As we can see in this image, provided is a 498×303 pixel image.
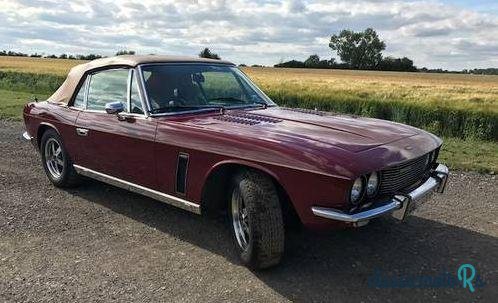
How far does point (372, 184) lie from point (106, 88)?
10.1 ft

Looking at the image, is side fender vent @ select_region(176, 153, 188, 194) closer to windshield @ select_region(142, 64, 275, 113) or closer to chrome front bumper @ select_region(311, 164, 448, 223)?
windshield @ select_region(142, 64, 275, 113)

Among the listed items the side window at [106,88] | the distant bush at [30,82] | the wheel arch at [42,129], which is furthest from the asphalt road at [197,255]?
the distant bush at [30,82]

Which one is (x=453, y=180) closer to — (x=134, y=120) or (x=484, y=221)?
(x=484, y=221)

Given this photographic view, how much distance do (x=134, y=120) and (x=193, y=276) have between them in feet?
5.29

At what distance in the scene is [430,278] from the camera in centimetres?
380

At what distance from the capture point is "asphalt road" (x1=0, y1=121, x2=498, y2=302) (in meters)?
3.57

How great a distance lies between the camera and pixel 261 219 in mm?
3656

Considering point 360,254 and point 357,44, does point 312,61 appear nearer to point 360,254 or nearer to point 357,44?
point 357,44

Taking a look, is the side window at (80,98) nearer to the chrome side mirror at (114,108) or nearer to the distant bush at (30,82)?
the chrome side mirror at (114,108)

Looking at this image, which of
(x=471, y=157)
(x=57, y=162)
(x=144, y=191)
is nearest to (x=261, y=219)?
(x=144, y=191)

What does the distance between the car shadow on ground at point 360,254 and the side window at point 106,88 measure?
1.11 meters

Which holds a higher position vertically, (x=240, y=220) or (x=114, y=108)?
(x=114, y=108)

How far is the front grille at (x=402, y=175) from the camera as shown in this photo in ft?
12.0

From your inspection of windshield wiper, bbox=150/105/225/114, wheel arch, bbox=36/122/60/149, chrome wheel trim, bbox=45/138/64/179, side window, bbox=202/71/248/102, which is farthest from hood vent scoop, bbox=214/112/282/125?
chrome wheel trim, bbox=45/138/64/179
